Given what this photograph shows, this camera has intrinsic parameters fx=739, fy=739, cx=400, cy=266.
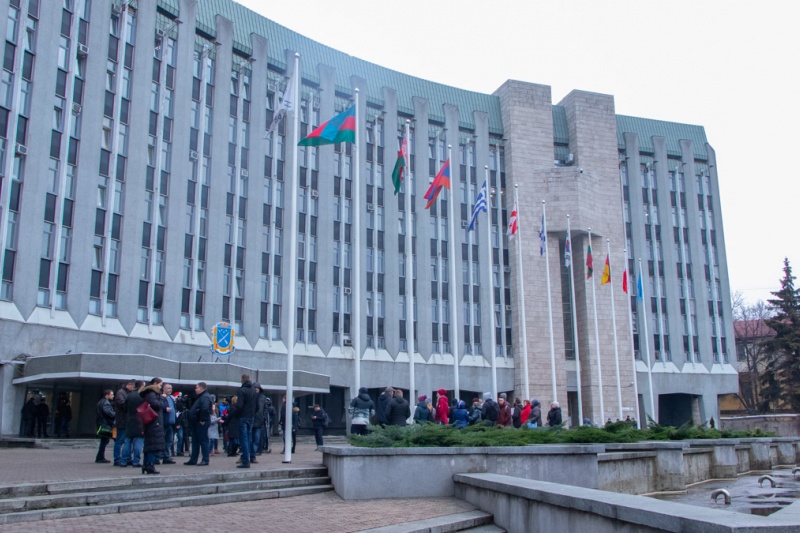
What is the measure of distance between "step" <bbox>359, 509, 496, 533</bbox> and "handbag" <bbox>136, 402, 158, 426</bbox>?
5910mm

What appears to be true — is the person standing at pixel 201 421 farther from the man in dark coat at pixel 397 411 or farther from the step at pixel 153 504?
the man in dark coat at pixel 397 411

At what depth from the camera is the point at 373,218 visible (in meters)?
49.0

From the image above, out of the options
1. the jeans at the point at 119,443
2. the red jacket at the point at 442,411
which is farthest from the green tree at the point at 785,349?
the jeans at the point at 119,443

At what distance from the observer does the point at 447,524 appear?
9.57m

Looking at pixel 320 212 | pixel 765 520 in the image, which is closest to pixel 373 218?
pixel 320 212

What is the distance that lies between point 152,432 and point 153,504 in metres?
2.71

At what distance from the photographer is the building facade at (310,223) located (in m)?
32.0

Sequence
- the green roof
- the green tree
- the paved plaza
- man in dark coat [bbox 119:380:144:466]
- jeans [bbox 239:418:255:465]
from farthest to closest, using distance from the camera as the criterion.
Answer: the green tree, the green roof, jeans [bbox 239:418:255:465], man in dark coat [bbox 119:380:144:466], the paved plaza

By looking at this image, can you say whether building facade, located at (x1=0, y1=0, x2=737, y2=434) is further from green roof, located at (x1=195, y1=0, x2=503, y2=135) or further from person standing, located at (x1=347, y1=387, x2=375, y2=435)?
person standing, located at (x1=347, y1=387, x2=375, y2=435)

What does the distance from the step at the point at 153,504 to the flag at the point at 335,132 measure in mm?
10565

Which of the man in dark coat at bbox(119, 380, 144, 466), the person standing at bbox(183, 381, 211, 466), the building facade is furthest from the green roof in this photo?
the man in dark coat at bbox(119, 380, 144, 466)

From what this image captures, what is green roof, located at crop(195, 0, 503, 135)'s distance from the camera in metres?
44.4

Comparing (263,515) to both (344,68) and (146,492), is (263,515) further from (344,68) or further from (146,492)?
(344,68)

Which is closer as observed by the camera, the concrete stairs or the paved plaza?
the paved plaza
